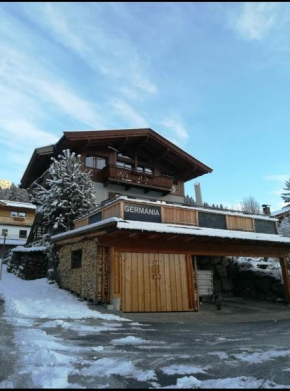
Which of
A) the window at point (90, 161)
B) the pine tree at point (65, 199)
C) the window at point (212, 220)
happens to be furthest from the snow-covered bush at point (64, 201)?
the window at point (212, 220)

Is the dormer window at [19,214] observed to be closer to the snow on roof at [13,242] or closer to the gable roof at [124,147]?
the snow on roof at [13,242]

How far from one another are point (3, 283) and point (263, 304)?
13799 mm

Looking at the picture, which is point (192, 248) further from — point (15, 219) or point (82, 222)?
point (15, 219)

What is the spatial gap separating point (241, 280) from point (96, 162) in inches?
526

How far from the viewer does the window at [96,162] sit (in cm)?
2236

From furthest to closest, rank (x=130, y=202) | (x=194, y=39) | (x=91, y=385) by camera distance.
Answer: (x=130, y=202), (x=91, y=385), (x=194, y=39)

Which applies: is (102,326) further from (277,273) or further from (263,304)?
(277,273)

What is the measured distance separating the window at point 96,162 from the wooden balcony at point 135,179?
75 cm

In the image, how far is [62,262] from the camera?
1533 cm

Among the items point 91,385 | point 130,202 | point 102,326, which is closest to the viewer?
point 91,385

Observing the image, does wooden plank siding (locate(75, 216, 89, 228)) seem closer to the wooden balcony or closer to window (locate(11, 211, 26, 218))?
the wooden balcony

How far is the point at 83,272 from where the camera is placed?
40.8ft

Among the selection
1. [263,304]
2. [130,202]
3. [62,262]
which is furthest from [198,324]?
[62,262]

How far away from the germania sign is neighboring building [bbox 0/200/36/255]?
96.0 feet
